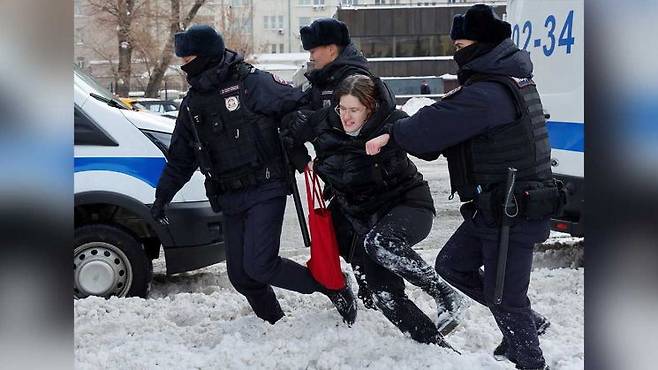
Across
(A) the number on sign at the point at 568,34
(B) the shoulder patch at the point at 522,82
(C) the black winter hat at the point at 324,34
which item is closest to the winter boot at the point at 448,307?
(B) the shoulder patch at the point at 522,82

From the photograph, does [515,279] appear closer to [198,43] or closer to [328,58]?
[328,58]

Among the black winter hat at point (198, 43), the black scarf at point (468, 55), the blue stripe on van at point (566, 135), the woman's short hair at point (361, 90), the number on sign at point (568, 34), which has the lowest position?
the blue stripe on van at point (566, 135)

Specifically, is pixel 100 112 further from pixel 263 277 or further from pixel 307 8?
pixel 307 8

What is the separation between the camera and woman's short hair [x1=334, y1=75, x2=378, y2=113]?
12.4ft

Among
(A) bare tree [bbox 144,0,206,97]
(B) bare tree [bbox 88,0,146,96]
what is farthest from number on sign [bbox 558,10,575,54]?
(A) bare tree [bbox 144,0,206,97]

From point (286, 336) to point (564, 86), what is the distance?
3231mm

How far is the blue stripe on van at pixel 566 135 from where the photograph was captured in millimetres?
5625

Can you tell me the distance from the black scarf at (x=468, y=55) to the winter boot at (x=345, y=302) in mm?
1468

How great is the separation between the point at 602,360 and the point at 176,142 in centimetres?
285

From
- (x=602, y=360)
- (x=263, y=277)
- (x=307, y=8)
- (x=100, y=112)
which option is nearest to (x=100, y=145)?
(x=100, y=112)

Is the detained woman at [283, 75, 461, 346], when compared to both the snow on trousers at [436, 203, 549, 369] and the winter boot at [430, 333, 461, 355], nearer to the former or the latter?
the winter boot at [430, 333, 461, 355]

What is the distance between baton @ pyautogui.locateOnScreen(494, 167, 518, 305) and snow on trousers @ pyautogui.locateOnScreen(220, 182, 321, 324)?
1.23 metres

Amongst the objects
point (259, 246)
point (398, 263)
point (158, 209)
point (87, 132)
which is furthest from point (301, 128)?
point (87, 132)

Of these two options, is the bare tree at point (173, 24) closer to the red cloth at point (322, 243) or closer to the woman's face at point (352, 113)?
the red cloth at point (322, 243)
